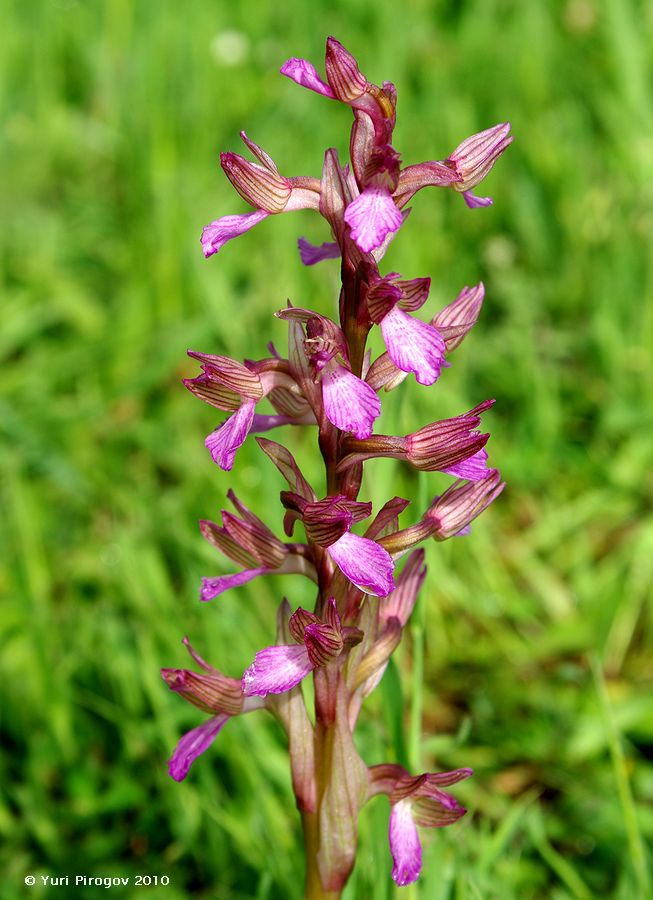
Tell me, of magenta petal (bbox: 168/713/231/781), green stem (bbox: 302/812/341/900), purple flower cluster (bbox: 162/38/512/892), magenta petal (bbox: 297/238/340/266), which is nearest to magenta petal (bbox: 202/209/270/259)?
purple flower cluster (bbox: 162/38/512/892)

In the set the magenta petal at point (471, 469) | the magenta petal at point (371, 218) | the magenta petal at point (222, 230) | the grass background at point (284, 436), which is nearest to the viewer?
the magenta petal at point (371, 218)

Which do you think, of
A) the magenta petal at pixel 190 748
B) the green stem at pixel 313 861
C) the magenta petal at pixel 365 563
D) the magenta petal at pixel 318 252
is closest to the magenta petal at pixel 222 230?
the magenta petal at pixel 318 252

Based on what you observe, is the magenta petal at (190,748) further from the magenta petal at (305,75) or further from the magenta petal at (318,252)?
the magenta petal at (305,75)

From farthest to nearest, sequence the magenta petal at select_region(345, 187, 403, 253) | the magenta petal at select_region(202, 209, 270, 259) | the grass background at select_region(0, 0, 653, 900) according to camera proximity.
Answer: the grass background at select_region(0, 0, 653, 900), the magenta petal at select_region(202, 209, 270, 259), the magenta petal at select_region(345, 187, 403, 253)

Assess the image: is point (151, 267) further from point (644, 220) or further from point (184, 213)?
point (644, 220)

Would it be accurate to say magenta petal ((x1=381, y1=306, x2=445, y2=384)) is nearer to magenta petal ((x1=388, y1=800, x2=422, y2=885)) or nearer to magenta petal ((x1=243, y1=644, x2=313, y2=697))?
magenta petal ((x1=243, y1=644, x2=313, y2=697))
